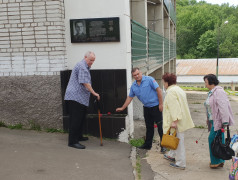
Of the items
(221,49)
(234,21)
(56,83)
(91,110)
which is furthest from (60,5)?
(234,21)

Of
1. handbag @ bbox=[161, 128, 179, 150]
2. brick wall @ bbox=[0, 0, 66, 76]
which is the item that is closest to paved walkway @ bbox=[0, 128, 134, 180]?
handbag @ bbox=[161, 128, 179, 150]

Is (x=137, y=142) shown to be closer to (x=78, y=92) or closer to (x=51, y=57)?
(x=78, y=92)

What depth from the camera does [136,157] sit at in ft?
16.3

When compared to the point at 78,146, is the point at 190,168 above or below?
below

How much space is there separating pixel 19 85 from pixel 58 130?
3.85ft

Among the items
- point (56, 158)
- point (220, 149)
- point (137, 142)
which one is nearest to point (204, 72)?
point (137, 142)

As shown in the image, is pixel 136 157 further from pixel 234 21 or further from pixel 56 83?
pixel 234 21

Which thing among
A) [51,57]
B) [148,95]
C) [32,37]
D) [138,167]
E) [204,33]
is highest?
[204,33]

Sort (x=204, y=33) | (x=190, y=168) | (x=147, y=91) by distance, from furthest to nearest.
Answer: (x=204, y=33), (x=147, y=91), (x=190, y=168)

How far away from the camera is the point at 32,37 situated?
555cm

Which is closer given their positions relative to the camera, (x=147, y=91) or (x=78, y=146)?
(x=78, y=146)

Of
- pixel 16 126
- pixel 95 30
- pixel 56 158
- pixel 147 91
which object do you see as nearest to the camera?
pixel 56 158

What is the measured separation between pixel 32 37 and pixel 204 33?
69338mm

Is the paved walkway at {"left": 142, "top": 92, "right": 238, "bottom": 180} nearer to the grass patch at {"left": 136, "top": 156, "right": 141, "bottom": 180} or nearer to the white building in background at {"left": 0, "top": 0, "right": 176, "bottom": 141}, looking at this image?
the grass patch at {"left": 136, "top": 156, "right": 141, "bottom": 180}
